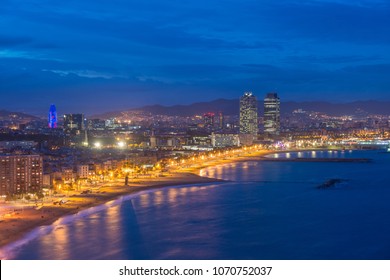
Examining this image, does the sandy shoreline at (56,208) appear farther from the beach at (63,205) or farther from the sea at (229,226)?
the sea at (229,226)

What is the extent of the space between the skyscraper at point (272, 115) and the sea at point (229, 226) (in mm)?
37954

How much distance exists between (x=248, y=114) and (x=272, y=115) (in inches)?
102

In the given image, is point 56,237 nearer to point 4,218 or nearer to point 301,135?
point 4,218

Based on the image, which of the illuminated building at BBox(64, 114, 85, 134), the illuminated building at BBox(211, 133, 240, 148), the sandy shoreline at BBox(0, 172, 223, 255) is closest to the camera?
the sandy shoreline at BBox(0, 172, 223, 255)

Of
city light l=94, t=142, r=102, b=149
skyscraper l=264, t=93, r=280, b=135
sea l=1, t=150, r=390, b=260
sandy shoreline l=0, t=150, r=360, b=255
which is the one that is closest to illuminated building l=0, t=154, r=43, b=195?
sandy shoreline l=0, t=150, r=360, b=255

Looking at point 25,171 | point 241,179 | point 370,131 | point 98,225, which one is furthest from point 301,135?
point 98,225

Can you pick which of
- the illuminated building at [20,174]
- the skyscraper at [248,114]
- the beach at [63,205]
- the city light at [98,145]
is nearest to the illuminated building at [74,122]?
the city light at [98,145]

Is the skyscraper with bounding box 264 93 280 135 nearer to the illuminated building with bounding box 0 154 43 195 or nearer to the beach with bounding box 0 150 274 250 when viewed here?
the beach with bounding box 0 150 274 250

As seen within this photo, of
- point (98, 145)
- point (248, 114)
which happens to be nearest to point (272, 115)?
point (248, 114)

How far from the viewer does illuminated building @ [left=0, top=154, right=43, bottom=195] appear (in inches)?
513

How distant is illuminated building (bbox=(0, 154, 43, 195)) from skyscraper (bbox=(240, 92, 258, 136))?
38.2 m

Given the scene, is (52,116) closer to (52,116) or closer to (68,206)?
(52,116)

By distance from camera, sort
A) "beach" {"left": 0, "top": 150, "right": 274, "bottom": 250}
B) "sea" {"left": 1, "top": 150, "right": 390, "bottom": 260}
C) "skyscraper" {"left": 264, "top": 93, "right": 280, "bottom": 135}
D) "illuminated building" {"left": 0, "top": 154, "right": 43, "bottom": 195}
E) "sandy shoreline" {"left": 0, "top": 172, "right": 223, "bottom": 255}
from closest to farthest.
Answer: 1. "sea" {"left": 1, "top": 150, "right": 390, "bottom": 260}
2. "sandy shoreline" {"left": 0, "top": 172, "right": 223, "bottom": 255}
3. "beach" {"left": 0, "top": 150, "right": 274, "bottom": 250}
4. "illuminated building" {"left": 0, "top": 154, "right": 43, "bottom": 195}
5. "skyscraper" {"left": 264, "top": 93, "right": 280, "bottom": 135}

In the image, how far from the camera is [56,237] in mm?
8648
